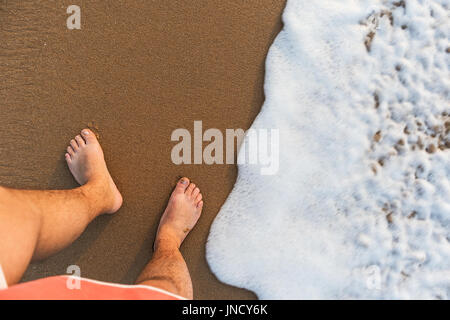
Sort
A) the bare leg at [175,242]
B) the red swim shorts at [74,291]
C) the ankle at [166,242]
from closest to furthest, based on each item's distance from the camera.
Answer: the red swim shorts at [74,291]
the bare leg at [175,242]
the ankle at [166,242]

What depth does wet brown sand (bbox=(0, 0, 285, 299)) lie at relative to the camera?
128 centimetres

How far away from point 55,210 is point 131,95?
527 mm

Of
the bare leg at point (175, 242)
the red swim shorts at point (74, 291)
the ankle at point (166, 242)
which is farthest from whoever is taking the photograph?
the ankle at point (166, 242)

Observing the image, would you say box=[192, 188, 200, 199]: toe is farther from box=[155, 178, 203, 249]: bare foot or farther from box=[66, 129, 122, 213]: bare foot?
box=[66, 129, 122, 213]: bare foot

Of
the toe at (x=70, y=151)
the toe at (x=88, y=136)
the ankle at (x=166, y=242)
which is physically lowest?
the ankle at (x=166, y=242)

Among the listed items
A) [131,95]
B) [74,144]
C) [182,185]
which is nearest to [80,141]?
[74,144]

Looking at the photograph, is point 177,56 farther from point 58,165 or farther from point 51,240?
point 51,240

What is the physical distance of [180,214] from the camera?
1.26 metres

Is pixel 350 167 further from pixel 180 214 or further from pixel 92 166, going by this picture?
pixel 92 166

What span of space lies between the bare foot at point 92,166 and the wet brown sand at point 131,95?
36 millimetres

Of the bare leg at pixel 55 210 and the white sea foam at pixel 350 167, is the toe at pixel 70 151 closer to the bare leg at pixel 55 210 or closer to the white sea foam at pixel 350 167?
the bare leg at pixel 55 210

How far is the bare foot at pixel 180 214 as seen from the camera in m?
1.26

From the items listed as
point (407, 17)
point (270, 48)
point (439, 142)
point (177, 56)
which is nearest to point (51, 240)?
point (177, 56)

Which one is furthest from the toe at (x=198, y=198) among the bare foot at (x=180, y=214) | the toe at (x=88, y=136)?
the toe at (x=88, y=136)
